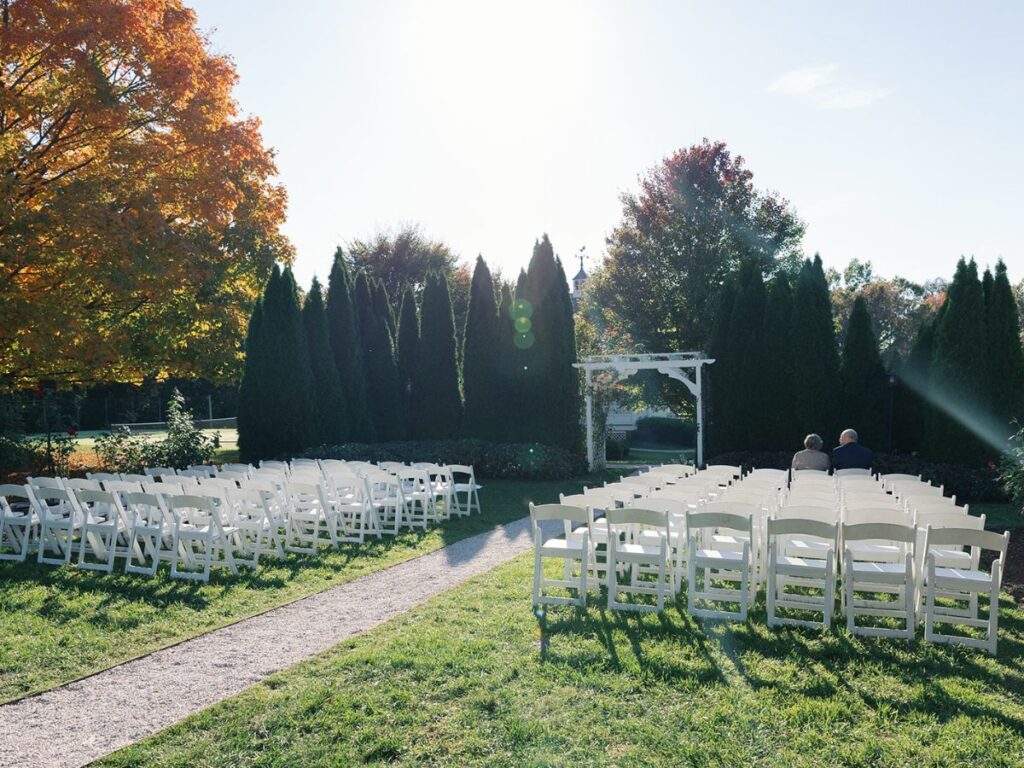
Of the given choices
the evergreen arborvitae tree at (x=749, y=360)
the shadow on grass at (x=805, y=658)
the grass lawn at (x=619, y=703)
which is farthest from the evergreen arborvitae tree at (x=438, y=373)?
the grass lawn at (x=619, y=703)

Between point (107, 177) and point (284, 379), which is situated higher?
point (107, 177)

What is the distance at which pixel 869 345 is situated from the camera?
16219 millimetres

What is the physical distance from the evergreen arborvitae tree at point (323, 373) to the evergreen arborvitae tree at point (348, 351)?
41cm

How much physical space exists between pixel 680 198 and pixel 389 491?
2007 cm

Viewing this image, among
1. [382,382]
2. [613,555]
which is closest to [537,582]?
[613,555]

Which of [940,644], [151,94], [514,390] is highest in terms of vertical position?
[151,94]

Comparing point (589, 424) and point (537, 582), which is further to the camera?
point (589, 424)

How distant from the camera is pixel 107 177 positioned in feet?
39.4

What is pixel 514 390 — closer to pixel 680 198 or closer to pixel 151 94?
pixel 151 94

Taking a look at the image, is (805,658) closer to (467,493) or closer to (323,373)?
(467,493)

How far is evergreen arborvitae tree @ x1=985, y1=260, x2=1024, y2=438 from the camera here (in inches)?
563

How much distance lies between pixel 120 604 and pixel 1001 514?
41.8 ft

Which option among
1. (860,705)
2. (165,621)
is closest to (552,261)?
(165,621)

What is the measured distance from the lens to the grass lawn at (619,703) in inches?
147
